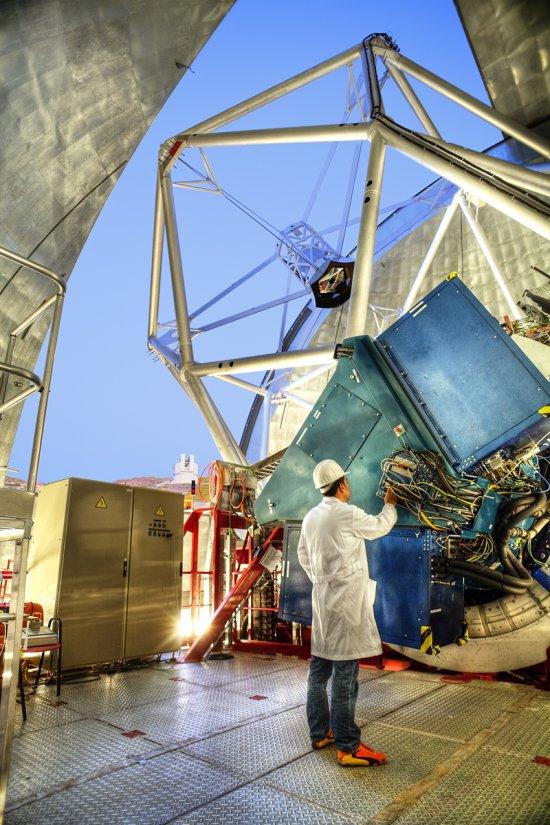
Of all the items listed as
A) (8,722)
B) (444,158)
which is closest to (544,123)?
(444,158)

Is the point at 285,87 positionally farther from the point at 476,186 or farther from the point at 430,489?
the point at 430,489

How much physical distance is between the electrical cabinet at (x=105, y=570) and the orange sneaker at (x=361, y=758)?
4244mm

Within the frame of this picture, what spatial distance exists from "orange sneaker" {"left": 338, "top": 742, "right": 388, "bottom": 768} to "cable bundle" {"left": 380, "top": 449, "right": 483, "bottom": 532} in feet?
5.40

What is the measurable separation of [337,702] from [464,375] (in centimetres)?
270

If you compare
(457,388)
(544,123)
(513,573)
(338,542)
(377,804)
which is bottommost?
(377,804)

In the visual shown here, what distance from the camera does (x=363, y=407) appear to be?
4.61m

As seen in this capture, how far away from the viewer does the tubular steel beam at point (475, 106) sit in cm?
842

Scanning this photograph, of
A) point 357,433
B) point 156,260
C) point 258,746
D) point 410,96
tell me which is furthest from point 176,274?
point 258,746

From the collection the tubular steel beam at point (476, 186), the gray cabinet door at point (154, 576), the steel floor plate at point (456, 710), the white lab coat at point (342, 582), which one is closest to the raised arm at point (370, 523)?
the white lab coat at point (342, 582)

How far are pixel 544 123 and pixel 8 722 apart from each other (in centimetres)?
1314

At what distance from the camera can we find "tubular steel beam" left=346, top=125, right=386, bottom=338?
6.39 metres

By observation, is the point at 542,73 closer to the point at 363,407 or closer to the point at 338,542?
the point at 363,407

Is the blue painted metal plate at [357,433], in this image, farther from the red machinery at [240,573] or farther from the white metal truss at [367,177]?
the red machinery at [240,573]

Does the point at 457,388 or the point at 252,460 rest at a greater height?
the point at 252,460
